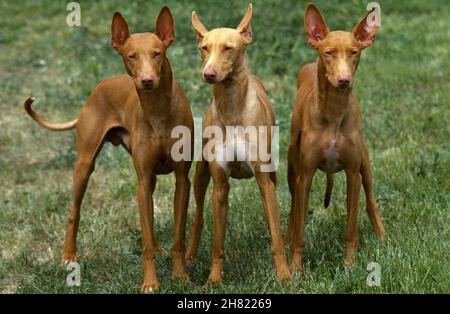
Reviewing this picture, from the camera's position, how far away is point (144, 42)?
5.81m

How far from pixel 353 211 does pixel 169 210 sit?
93.3 inches

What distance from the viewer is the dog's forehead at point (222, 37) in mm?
5590

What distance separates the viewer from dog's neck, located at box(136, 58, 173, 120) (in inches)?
236

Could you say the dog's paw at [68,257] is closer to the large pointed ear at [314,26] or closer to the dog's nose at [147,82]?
the dog's nose at [147,82]

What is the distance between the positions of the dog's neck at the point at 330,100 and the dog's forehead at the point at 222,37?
693mm

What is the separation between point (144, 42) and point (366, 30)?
1.63m

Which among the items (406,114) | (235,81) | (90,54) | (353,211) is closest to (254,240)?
(353,211)

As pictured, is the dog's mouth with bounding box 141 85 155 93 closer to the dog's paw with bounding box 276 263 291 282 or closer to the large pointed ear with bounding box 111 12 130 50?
the large pointed ear with bounding box 111 12 130 50

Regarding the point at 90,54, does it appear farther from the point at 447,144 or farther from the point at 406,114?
the point at 447,144

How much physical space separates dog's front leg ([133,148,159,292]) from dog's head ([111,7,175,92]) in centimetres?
62

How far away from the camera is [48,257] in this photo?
7148 mm

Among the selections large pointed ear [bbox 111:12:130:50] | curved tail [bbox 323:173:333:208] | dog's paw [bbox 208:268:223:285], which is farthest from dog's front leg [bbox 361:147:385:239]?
large pointed ear [bbox 111:12:130:50]

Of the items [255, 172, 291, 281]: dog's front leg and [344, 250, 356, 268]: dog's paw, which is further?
[344, 250, 356, 268]: dog's paw
